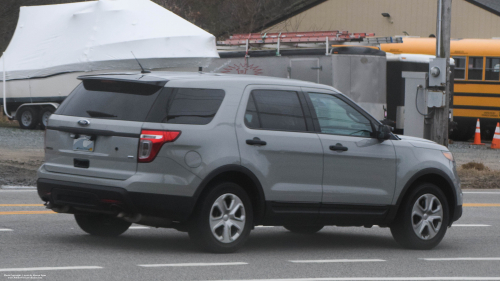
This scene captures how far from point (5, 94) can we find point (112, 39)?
411 cm

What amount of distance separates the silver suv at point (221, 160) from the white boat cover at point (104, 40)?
1606cm

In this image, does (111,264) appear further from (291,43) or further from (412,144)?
(291,43)

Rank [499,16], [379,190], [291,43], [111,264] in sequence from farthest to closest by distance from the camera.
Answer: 1. [499,16]
2. [291,43]
3. [379,190]
4. [111,264]

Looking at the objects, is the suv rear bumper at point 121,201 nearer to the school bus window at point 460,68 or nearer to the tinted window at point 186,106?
the tinted window at point 186,106

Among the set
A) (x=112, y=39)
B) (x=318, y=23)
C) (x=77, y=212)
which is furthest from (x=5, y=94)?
(x=318, y=23)

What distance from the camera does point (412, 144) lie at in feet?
29.4

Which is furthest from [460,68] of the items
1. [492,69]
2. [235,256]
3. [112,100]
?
[112,100]

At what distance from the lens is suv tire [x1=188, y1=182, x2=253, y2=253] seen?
7484 mm

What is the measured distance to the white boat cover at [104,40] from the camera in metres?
24.1

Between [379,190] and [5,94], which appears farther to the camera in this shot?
[5,94]

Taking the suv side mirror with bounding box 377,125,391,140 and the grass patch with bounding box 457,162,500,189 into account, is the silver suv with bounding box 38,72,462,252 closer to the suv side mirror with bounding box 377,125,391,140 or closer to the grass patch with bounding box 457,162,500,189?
the suv side mirror with bounding box 377,125,391,140

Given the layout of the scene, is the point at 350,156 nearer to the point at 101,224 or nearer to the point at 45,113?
the point at 101,224

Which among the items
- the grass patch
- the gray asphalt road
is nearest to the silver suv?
the gray asphalt road

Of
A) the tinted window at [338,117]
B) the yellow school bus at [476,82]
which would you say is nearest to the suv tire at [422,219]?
the tinted window at [338,117]
